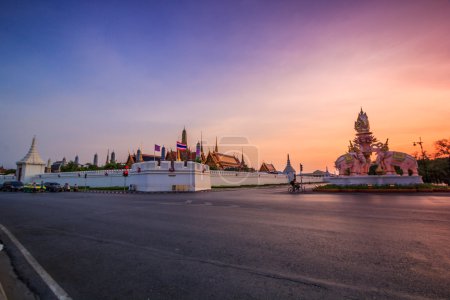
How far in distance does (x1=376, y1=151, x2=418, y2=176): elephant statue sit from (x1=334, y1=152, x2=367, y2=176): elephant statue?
1.72 metres

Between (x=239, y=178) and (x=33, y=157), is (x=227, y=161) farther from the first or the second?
(x=33, y=157)

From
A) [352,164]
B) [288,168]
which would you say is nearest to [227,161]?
[288,168]

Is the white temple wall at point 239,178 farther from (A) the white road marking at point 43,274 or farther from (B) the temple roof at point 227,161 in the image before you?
(A) the white road marking at point 43,274

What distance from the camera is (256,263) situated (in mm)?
3826

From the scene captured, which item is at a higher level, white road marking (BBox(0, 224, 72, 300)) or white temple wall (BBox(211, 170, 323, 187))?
white temple wall (BBox(211, 170, 323, 187))

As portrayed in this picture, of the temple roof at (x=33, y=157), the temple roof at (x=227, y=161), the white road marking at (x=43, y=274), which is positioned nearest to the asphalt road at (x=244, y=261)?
the white road marking at (x=43, y=274)

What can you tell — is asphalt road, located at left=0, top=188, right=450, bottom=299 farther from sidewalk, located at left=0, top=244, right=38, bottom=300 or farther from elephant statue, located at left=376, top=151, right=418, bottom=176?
Answer: elephant statue, located at left=376, top=151, right=418, bottom=176

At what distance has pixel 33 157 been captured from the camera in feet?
168

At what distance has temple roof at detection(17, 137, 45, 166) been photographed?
50.0 meters

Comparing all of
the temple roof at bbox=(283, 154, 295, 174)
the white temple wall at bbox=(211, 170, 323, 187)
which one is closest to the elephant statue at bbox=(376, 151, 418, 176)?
the white temple wall at bbox=(211, 170, 323, 187)

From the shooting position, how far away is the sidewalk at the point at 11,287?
3010 millimetres

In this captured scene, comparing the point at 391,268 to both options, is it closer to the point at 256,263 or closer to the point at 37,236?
the point at 256,263

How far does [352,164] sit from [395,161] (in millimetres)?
4188

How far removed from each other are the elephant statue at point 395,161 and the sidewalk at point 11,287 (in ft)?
101
